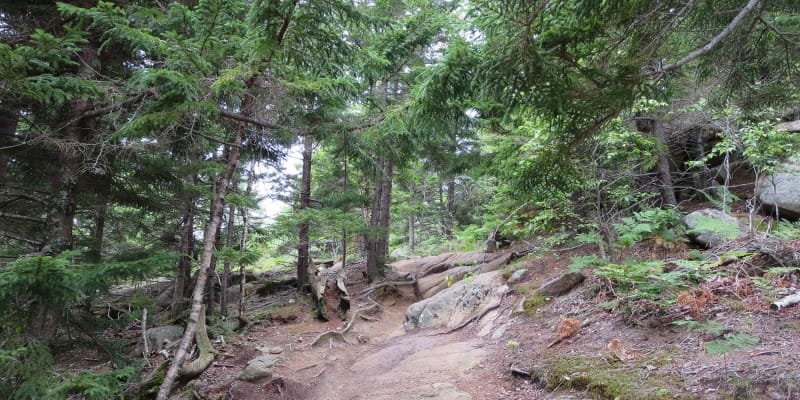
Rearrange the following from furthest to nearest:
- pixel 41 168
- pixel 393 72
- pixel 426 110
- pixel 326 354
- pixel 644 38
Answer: pixel 393 72
pixel 326 354
pixel 41 168
pixel 426 110
pixel 644 38

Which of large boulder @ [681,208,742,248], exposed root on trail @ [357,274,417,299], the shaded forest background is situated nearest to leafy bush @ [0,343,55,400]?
the shaded forest background

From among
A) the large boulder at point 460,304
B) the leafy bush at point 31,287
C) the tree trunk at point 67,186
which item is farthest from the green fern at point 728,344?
the tree trunk at point 67,186

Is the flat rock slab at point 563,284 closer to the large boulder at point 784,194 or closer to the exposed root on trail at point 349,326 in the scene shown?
the large boulder at point 784,194

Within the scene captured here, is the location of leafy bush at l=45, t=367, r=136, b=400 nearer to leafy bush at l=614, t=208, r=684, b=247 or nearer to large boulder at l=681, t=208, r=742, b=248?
leafy bush at l=614, t=208, r=684, b=247

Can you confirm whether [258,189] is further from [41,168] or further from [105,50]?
[105,50]

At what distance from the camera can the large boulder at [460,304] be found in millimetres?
9922

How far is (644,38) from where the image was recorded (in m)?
4.36

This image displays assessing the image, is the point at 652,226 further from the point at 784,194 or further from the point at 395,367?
the point at 395,367

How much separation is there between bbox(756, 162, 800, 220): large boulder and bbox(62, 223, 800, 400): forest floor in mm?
2914

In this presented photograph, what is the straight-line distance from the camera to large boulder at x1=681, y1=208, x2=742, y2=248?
6.27 metres

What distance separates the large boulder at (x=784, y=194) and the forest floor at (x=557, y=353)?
115 inches

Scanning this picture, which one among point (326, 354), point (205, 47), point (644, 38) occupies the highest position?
point (205, 47)

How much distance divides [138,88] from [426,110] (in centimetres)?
433

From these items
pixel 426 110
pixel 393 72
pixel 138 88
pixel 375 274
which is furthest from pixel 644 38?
pixel 375 274
